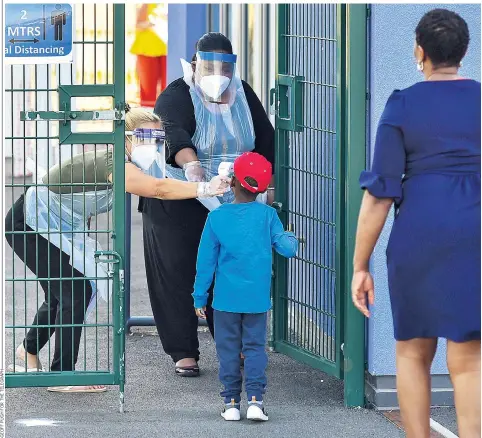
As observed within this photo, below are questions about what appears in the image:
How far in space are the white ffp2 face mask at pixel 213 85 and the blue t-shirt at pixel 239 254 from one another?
1.08 m

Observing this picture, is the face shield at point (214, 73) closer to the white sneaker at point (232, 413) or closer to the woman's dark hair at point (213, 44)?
the woman's dark hair at point (213, 44)

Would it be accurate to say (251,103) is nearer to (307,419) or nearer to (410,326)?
(307,419)

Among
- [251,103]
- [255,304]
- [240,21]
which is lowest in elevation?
[255,304]

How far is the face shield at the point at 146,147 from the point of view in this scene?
560 centimetres

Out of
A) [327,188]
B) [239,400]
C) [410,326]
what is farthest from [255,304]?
[410,326]

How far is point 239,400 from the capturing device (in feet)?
17.4

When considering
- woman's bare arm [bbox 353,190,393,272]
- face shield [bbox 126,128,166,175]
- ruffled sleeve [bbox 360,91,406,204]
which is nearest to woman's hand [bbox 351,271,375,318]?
woman's bare arm [bbox 353,190,393,272]

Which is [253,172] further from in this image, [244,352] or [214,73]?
[214,73]

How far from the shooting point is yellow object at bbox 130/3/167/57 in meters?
14.9

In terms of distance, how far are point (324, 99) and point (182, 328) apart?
1427mm

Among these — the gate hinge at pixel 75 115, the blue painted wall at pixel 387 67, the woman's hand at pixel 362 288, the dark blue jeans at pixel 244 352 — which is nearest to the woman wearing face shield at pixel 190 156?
the dark blue jeans at pixel 244 352

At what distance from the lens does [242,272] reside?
17.1 ft

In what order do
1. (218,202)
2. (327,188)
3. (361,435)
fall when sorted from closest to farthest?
(361,435) → (327,188) → (218,202)

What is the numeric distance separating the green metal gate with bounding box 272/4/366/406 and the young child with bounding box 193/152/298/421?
0.38m
